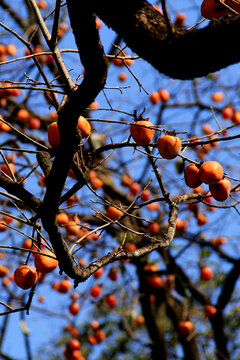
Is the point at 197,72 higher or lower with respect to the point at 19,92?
lower

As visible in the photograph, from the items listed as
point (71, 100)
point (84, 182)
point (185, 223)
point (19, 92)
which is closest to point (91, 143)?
point (19, 92)

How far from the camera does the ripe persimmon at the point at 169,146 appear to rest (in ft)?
5.31

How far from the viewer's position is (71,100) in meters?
1.22

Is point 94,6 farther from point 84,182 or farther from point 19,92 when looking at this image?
point 19,92

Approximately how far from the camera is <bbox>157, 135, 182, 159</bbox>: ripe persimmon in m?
1.62

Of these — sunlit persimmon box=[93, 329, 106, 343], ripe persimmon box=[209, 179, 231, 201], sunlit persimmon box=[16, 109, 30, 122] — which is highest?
sunlit persimmon box=[16, 109, 30, 122]

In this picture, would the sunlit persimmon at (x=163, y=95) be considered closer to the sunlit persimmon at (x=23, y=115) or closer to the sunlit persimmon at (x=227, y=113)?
the sunlit persimmon at (x=227, y=113)

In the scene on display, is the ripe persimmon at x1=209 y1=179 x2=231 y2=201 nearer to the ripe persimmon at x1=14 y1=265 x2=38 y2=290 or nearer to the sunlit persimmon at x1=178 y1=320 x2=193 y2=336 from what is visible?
the ripe persimmon at x1=14 y1=265 x2=38 y2=290

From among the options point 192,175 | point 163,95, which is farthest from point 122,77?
point 192,175

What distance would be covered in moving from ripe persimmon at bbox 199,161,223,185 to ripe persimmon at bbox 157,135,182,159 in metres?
0.18

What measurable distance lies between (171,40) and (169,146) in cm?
63

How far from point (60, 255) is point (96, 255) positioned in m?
2.10

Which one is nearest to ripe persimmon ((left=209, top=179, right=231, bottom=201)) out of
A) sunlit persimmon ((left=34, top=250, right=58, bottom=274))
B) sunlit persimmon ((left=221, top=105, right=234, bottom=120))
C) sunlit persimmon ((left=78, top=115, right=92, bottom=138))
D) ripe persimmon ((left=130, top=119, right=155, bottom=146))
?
ripe persimmon ((left=130, top=119, right=155, bottom=146))

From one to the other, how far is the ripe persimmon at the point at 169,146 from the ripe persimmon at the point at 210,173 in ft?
0.61
